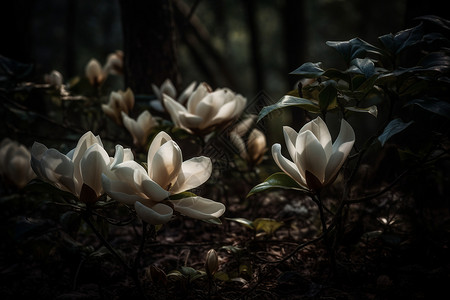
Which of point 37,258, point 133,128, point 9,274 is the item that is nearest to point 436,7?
point 133,128

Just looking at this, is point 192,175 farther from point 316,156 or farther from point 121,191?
point 316,156

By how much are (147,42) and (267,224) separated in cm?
144

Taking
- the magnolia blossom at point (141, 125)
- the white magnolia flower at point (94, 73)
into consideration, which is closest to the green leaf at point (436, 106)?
the magnolia blossom at point (141, 125)

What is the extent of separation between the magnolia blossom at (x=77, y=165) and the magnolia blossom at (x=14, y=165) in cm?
83

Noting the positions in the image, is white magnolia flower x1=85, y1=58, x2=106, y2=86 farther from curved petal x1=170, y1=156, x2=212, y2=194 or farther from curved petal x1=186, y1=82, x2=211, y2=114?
curved petal x1=170, y1=156, x2=212, y2=194

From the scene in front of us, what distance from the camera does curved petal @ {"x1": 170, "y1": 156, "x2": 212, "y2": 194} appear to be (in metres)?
1.07

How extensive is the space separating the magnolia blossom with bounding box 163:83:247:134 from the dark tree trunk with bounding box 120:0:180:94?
32.3 inches

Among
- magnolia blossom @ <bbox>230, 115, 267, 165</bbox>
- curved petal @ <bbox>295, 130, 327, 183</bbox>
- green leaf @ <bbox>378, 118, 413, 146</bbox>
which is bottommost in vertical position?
magnolia blossom @ <bbox>230, 115, 267, 165</bbox>

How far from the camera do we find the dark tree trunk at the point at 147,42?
2.40 meters

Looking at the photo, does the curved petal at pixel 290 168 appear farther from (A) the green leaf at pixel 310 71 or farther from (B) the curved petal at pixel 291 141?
(A) the green leaf at pixel 310 71

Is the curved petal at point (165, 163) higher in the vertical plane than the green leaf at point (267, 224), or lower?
higher

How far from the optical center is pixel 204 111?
160cm

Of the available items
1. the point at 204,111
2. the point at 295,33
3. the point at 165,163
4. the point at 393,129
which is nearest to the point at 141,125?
the point at 204,111

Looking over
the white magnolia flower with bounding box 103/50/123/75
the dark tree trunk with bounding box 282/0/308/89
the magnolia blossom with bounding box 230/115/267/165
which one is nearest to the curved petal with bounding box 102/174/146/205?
the magnolia blossom with bounding box 230/115/267/165
